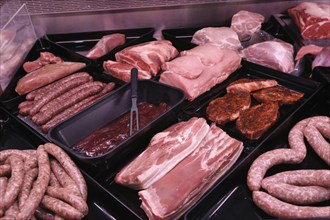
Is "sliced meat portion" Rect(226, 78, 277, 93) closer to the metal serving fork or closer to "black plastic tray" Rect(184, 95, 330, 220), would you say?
"black plastic tray" Rect(184, 95, 330, 220)

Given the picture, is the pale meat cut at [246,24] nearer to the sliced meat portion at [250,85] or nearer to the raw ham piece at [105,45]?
the sliced meat portion at [250,85]

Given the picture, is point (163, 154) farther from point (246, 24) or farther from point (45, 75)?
point (246, 24)

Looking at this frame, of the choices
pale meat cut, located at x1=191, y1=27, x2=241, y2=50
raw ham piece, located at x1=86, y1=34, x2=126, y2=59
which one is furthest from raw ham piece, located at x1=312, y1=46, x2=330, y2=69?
raw ham piece, located at x1=86, y1=34, x2=126, y2=59

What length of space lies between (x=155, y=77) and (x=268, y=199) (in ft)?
6.02

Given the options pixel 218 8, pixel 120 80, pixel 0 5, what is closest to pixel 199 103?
pixel 120 80

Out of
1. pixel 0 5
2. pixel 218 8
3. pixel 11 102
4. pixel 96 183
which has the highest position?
pixel 0 5

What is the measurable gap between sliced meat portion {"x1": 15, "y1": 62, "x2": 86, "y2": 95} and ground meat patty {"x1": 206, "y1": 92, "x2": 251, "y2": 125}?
158cm

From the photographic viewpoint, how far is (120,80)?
126 inches

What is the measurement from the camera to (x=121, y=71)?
3.27 metres

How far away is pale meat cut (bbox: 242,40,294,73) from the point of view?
10.8ft

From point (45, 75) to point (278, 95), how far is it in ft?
7.83

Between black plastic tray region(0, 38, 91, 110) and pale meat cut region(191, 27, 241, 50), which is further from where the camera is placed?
pale meat cut region(191, 27, 241, 50)

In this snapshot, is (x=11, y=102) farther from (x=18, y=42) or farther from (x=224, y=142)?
(x=224, y=142)

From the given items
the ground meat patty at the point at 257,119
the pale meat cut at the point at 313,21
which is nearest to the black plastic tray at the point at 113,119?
the ground meat patty at the point at 257,119
